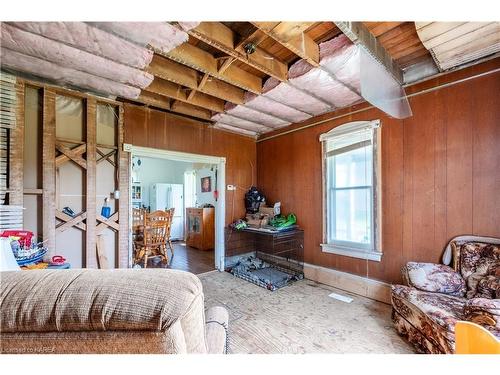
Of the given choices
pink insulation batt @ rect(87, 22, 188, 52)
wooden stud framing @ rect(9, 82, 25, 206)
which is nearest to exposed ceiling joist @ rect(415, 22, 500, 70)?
pink insulation batt @ rect(87, 22, 188, 52)

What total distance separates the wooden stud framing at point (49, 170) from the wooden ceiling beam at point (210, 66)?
61.6 inches

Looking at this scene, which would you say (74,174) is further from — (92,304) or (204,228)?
(204,228)

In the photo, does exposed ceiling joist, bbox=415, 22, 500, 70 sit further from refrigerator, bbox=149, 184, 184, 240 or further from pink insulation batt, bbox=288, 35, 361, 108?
refrigerator, bbox=149, 184, 184, 240

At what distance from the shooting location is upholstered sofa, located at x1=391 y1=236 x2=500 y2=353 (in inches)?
65.1

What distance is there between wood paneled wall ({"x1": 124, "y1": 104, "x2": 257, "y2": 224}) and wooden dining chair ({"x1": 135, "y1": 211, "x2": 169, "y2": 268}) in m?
1.21

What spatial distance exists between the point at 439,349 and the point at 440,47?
240 centimetres

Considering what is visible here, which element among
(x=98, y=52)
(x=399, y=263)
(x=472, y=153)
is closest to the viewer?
(x=98, y=52)

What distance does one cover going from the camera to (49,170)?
2.48m

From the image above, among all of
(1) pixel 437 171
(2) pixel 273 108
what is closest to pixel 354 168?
(1) pixel 437 171

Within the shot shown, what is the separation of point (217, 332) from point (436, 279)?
6.98 ft

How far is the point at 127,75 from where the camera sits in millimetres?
2283

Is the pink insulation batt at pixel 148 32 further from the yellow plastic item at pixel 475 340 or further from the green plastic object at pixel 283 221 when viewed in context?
the green plastic object at pixel 283 221
